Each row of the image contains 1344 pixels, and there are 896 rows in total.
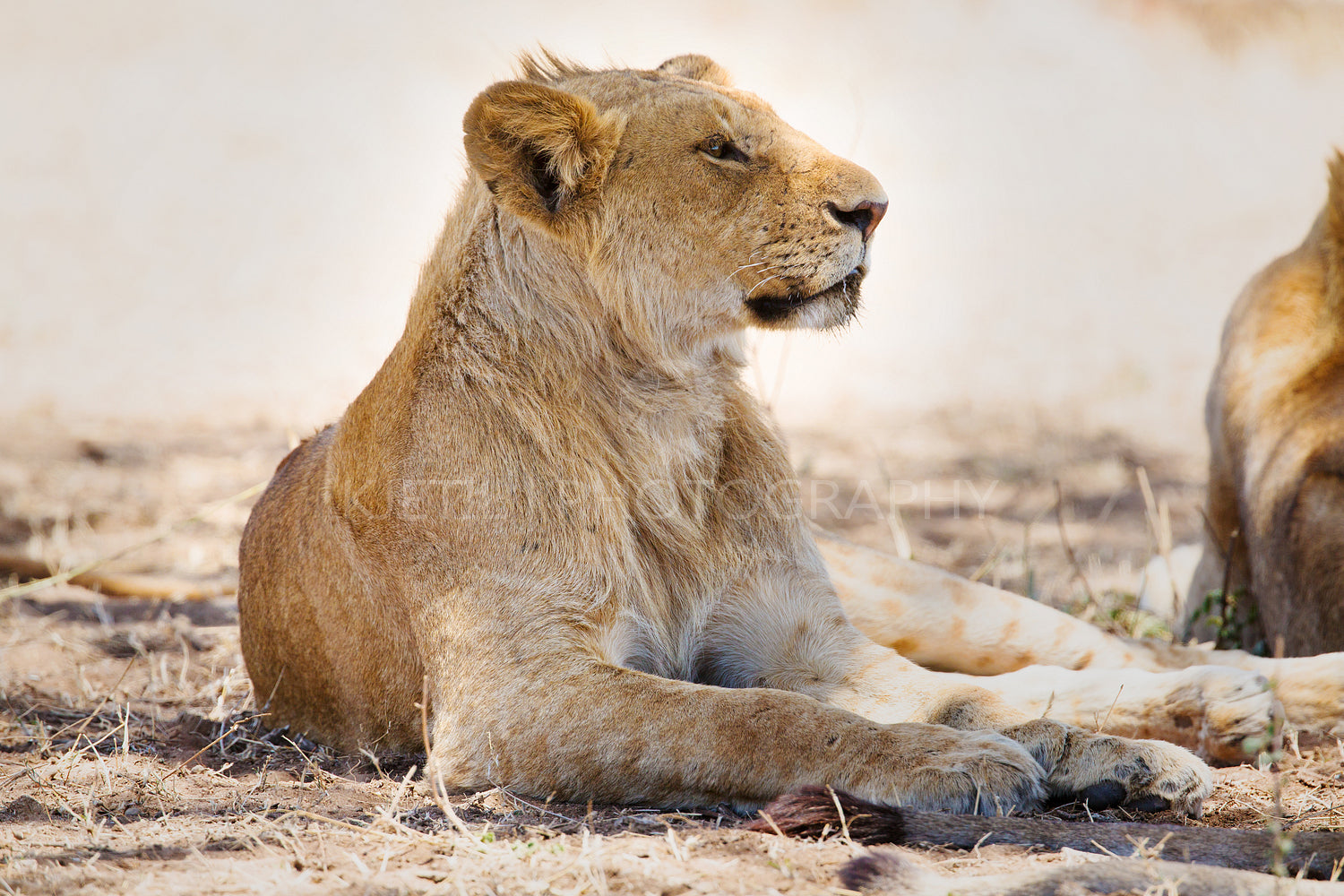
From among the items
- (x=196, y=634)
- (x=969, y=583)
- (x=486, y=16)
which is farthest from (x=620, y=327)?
(x=486, y=16)

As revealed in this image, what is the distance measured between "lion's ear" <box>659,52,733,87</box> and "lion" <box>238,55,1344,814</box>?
0.25m

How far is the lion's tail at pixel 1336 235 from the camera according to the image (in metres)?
3.58

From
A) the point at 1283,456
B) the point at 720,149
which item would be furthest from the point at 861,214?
the point at 1283,456

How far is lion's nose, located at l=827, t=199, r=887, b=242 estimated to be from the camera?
2740mm

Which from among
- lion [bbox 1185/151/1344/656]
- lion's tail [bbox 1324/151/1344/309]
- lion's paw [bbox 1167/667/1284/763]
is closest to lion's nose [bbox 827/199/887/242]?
lion's paw [bbox 1167/667/1284/763]

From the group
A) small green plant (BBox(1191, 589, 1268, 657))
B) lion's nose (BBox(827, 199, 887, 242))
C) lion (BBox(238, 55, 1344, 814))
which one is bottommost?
small green plant (BBox(1191, 589, 1268, 657))

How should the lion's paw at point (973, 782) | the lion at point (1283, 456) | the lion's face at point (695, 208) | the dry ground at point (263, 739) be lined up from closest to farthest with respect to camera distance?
1. the dry ground at point (263, 739)
2. the lion's paw at point (973, 782)
3. the lion's face at point (695, 208)
4. the lion at point (1283, 456)

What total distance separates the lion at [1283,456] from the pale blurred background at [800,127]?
3.16 metres

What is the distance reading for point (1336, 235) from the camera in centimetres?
363

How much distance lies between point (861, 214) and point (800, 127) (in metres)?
7.09

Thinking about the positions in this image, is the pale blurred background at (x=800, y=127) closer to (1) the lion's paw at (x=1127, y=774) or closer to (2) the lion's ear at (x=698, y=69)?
(2) the lion's ear at (x=698, y=69)

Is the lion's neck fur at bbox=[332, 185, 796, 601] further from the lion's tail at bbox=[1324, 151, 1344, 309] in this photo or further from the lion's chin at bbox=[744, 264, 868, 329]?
the lion's tail at bbox=[1324, 151, 1344, 309]

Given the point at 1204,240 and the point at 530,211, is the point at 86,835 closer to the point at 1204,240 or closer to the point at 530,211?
the point at 530,211

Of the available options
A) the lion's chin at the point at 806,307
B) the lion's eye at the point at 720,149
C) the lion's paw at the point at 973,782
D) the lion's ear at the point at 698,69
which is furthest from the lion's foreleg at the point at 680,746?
the lion's ear at the point at 698,69
